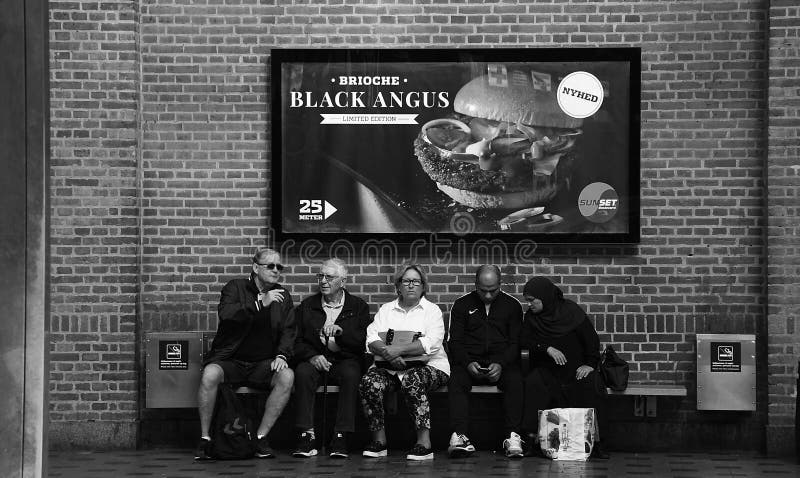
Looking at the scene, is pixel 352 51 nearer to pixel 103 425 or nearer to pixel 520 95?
pixel 520 95

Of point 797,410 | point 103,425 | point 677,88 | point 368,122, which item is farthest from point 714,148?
point 103,425

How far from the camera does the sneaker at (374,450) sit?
10125 mm

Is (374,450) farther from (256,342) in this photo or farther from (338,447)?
(256,342)

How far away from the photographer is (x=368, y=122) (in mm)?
10820

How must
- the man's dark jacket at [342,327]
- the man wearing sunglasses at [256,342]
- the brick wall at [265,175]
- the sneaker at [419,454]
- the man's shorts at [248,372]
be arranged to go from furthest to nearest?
the brick wall at [265,175] < the man's dark jacket at [342,327] < the man's shorts at [248,372] < the man wearing sunglasses at [256,342] < the sneaker at [419,454]

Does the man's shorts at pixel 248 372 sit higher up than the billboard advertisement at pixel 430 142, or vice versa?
the billboard advertisement at pixel 430 142

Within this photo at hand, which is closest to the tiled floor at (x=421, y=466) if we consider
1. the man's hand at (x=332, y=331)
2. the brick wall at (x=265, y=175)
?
the brick wall at (x=265, y=175)

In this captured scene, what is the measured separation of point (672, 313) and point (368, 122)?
3094mm

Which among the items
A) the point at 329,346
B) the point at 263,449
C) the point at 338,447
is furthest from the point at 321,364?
the point at 263,449

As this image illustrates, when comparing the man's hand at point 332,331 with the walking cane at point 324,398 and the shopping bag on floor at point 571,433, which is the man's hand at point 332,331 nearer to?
the walking cane at point 324,398

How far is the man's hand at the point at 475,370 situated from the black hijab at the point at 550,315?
57cm

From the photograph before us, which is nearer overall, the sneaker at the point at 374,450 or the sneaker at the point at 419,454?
the sneaker at the point at 419,454

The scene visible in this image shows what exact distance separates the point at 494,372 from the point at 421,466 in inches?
41.6

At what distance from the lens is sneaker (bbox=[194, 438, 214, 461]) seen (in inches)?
397
